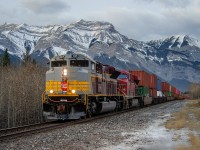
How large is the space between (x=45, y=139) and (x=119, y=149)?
338 cm

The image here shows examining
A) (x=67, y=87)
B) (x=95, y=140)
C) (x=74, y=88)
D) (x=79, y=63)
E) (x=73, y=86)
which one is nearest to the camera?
(x=95, y=140)

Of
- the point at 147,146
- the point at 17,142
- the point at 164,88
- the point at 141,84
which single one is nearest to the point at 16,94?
the point at 17,142

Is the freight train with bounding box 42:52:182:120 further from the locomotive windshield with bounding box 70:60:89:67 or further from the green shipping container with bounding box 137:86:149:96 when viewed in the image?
the green shipping container with bounding box 137:86:149:96

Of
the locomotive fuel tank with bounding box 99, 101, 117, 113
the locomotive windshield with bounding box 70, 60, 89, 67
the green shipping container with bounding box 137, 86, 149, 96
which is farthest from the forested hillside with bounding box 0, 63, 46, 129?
the green shipping container with bounding box 137, 86, 149, 96

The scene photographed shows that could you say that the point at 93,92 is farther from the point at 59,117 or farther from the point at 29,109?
the point at 29,109

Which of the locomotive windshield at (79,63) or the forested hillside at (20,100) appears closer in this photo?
the locomotive windshield at (79,63)

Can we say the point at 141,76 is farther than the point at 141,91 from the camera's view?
Yes

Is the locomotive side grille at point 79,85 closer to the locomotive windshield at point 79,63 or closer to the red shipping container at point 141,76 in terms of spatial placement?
the locomotive windshield at point 79,63

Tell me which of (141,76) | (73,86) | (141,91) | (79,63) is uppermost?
(141,76)

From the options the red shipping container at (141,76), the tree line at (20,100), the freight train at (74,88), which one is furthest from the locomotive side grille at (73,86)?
the red shipping container at (141,76)

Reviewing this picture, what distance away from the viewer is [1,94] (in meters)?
24.5

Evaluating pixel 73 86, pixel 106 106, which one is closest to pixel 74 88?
pixel 73 86

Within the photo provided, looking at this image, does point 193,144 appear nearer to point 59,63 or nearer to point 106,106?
point 59,63

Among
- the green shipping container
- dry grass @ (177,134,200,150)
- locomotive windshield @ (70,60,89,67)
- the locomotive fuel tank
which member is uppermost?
locomotive windshield @ (70,60,89,67)
